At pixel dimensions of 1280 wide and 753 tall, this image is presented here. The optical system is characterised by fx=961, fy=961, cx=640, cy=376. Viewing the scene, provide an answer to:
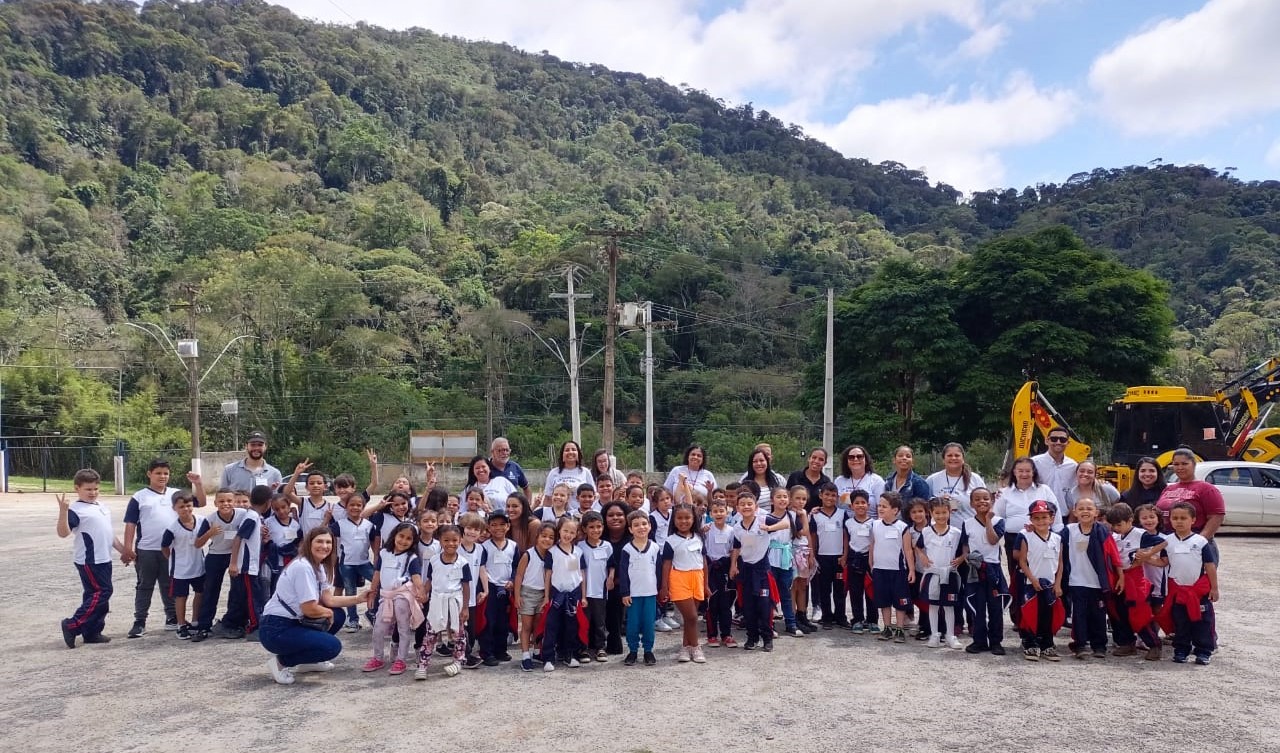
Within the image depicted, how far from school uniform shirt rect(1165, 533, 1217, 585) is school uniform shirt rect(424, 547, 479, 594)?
5264mm

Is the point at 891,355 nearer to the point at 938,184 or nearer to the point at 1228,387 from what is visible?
the point at 1228,387

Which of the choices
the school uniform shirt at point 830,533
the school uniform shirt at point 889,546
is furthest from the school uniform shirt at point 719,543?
the school uniform shirt at point 889,546

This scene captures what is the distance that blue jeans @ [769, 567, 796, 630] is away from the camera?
Result: 797 cm

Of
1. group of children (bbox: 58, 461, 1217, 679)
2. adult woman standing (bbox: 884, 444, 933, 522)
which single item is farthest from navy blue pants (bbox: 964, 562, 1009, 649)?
adult woman standing (bbox: 884, 444, 933, 522)

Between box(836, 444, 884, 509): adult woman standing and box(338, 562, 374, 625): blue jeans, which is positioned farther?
box(836, 444, 884, 509): adult woman standing

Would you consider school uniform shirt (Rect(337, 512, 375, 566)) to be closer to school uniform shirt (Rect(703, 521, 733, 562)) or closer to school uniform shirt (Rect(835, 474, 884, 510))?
school uniform shirt (Rect(703, 521, 733, 562))

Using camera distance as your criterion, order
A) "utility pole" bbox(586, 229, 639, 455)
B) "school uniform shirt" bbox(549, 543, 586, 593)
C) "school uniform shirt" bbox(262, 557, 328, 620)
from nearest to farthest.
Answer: "school uniform shirt" bbox(262, 557, 328, 620), "school uniform shirt" bbox(549, 543, 586, 593), "utility pole" bbox(586, 229, 639, 455)

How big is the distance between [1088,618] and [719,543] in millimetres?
2872

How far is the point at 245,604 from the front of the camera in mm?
8289

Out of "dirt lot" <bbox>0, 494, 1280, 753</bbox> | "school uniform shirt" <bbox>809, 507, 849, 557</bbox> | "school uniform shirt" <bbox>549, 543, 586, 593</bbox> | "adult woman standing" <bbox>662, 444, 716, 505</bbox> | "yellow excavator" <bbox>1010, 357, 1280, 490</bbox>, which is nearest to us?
"dirt lot" <bbox>0, 494, 1280, 753</bbox>

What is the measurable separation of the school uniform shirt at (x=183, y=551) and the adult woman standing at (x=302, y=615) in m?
1.57

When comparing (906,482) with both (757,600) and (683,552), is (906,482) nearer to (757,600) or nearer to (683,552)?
(757,600)

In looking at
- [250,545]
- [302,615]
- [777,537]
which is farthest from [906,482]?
[250,545]

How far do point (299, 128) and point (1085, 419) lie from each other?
78.6 metres
